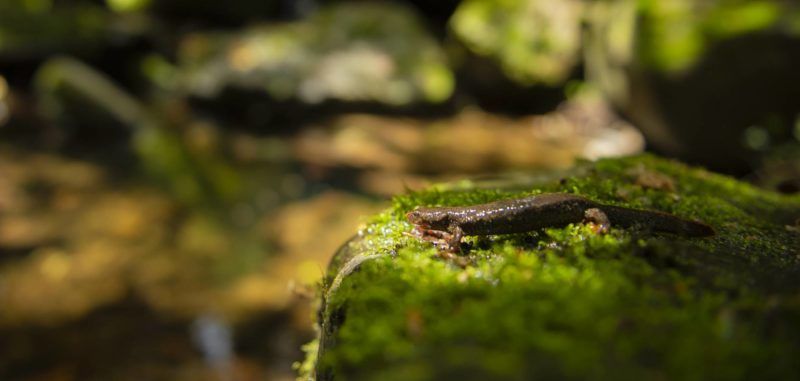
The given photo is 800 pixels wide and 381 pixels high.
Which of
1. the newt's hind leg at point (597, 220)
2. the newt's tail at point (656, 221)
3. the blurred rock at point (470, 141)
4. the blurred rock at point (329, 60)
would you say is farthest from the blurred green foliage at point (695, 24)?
the newt's hind leg at point (597, 220)

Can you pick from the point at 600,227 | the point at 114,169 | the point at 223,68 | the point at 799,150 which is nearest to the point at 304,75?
the point at 223,68

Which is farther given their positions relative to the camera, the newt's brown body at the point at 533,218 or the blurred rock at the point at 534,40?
the blurred rock at the point at 534,40

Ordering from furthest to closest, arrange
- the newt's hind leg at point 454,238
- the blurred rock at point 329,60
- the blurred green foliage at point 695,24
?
the blurred rock at point 329,60
the blurred green foliage at point 695,24
the newt's hind leg at point 454,238

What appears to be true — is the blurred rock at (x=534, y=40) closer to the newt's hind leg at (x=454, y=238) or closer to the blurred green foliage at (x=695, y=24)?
the blurred green foliage at (x=695, y=24)

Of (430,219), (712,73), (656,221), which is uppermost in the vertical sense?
(712,73)

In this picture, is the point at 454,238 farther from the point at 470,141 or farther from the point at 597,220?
the point at 470,141

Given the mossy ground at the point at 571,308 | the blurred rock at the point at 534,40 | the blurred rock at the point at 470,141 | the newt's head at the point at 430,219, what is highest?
the blurred rock at the point at 534,40

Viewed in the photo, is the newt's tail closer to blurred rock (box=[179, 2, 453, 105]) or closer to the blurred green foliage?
the blurred green foliage

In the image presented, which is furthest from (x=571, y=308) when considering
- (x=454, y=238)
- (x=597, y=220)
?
(x=597, y=220)
